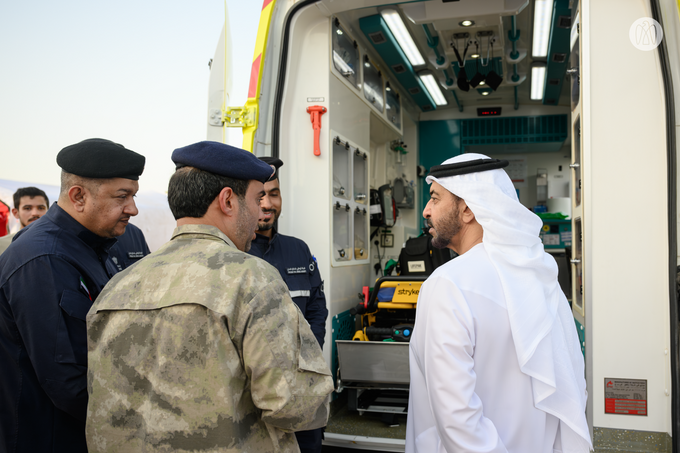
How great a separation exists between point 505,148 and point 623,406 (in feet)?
17.1

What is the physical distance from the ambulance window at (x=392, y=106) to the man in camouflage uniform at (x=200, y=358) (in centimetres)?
443

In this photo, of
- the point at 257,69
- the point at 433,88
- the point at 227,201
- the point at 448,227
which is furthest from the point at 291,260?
the point at 433,88

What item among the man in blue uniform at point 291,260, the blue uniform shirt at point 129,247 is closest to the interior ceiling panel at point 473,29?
the man in blue uniform at point 291,260

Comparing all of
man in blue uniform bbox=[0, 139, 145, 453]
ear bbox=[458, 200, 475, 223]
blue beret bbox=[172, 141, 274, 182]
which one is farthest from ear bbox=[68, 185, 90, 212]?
ear bbox=[458, 200, 475, 223]

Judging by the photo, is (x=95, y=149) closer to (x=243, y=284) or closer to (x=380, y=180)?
(x=243, y=284)

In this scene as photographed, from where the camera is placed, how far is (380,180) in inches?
247

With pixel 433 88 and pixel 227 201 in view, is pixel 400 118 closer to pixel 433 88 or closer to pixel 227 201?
pixel 433 88

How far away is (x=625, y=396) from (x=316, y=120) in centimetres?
243

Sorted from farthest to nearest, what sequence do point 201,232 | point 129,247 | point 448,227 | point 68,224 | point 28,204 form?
point 28,204 < point 129,247 < point 448,227 < point 68,224 < point 201,232

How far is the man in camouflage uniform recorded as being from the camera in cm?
125

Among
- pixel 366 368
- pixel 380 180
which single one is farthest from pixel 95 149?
pixel 380 180

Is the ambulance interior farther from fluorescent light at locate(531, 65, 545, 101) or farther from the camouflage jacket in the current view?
the camouflage jacket

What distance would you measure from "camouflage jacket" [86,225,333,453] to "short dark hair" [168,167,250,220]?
0.43ft

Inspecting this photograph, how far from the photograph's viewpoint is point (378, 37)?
4.38 metres
